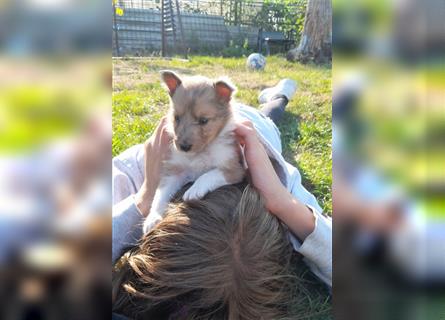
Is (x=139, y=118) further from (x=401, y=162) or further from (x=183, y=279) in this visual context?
(x=401, y=162)

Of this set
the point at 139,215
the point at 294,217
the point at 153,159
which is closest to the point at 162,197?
the point at 139,215

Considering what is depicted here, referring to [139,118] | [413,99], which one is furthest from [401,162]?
[139,118]

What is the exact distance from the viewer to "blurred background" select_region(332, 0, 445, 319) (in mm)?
391

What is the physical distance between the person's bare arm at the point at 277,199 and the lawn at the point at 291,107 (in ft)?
0.35

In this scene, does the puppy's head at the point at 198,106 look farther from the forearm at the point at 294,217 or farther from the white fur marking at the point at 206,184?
the forearm at the point at 294,217

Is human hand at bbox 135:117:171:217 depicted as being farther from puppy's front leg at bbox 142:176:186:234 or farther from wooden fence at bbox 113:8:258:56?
wooden fence at bbox 113:8:258:56

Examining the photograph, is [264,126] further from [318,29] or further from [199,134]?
[318,29]

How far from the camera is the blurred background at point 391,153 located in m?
0.39

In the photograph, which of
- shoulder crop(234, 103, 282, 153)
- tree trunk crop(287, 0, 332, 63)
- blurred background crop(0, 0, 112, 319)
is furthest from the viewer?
shoulder crop(234, 103, 282, 153)

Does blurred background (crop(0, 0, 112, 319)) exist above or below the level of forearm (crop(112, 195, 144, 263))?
above

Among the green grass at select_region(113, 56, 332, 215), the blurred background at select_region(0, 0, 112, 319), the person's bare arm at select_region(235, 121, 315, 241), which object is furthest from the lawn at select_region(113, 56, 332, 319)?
the blurred background at select_region(0, 0, 112, 319)

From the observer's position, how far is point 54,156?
1.28 feet

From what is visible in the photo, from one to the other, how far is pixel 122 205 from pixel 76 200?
0.54m

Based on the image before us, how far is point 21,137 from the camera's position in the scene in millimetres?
380
